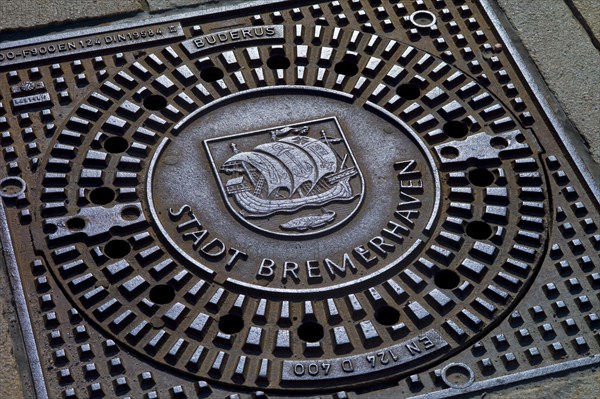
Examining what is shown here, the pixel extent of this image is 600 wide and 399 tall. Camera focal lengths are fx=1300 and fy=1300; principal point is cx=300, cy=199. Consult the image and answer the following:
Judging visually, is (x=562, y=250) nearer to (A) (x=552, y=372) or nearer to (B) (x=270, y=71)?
(A) (x=552, y=372)

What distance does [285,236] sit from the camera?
8.00m

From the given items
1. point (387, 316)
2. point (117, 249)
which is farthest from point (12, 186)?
point (387, 316)

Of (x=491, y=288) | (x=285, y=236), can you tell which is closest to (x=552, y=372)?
(x=491, y=288)

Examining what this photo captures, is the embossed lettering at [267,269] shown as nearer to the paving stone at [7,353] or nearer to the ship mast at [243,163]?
the ship mast at [243,163]

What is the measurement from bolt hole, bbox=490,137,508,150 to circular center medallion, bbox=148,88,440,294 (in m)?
0.48

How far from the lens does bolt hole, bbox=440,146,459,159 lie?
332 inches

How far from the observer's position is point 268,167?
27.1ft

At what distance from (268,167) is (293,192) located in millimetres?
239

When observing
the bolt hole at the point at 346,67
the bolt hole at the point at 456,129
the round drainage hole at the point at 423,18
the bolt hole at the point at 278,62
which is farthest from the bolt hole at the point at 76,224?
the round drainage hole at the point at 423,18

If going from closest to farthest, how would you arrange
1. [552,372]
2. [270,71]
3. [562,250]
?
[552,372] < [562,250] < [270,71]

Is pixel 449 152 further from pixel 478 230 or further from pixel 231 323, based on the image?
pixel 231 323

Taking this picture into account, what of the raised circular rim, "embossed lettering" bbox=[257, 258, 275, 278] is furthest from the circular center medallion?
the raised circular rim

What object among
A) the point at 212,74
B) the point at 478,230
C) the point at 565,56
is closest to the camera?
the point at 478,230

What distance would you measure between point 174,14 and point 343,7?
4.00ft
